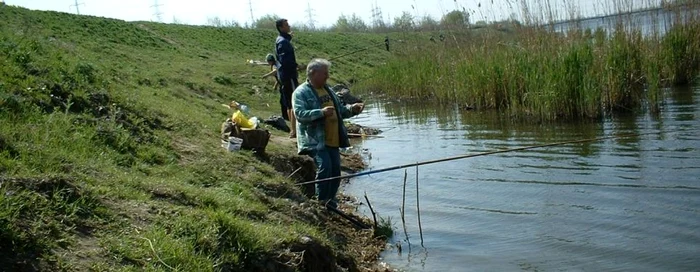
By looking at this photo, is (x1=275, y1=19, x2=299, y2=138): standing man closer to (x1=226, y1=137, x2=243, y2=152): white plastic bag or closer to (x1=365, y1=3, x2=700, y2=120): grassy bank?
(x1=226, y1=137, x2=243, y2=152): white plastic bag

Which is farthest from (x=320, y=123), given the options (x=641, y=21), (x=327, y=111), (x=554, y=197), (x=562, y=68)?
(x=641, y=21)

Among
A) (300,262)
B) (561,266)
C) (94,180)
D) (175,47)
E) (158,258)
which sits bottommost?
(561,266)

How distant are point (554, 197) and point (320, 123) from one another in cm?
316

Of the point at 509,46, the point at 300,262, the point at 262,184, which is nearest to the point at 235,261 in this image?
the point at 300,262

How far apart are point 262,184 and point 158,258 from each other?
130 inches

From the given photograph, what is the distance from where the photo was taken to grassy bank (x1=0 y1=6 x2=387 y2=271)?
4.80 metres

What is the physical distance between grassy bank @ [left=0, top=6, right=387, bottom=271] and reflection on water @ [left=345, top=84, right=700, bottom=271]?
42.9 inches

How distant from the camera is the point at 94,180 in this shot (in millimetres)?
6031

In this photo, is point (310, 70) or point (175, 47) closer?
point (310, 70)

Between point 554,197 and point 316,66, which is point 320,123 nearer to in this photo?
point 316,66

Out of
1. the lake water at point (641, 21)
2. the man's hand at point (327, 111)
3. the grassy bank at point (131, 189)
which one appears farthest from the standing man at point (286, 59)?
the lake water at point (641, 21)

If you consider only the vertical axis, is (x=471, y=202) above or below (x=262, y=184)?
below

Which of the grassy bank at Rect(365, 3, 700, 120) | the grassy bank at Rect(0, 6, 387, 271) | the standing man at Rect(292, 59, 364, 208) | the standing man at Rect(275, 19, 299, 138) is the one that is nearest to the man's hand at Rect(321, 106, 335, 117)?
the standing man at Rect(292, 59, 364, 208)

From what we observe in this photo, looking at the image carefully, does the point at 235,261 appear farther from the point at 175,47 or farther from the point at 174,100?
the point at 175,47
